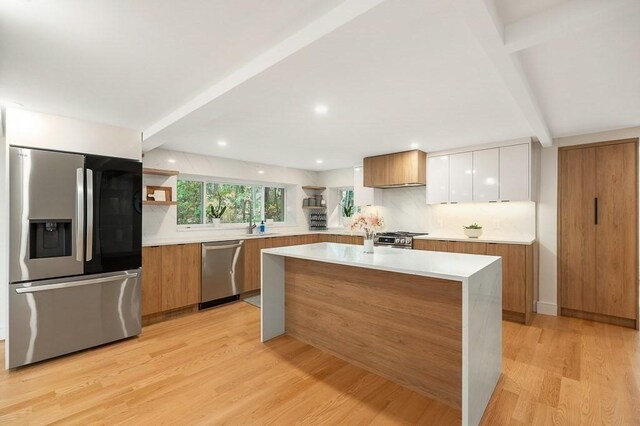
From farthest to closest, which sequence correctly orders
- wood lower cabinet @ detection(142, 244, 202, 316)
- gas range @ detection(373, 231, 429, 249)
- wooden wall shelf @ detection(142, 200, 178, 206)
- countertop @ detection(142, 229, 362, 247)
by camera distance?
gas range @ detection(373, 231, 429, 249)
wooden wall shelf @ detection(142, 200, 178, 206)
countertop @ detection(142, 229, 362, 247)
wood lower cabinet @ detection(142, 244, 202, 316)

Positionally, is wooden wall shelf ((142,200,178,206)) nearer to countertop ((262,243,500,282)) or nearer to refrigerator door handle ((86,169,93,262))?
refrigerator door handle ((86,169,93,262))

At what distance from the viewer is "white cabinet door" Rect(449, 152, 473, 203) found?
4.23m

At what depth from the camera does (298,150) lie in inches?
176

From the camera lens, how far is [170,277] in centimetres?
371

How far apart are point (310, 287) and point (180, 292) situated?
1.93 m

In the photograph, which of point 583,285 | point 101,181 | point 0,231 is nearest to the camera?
point 101,181

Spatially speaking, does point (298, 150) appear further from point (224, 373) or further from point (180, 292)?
point (224, 373)

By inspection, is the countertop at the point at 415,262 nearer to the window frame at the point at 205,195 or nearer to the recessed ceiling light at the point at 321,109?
the recessed ceiling light at the point at 321,109

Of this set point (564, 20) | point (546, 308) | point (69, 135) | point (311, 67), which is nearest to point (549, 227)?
point (546, 308)

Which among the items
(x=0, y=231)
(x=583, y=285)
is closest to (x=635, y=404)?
(x=583, y=285)

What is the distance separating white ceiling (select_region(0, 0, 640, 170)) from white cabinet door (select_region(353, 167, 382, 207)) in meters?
2.02

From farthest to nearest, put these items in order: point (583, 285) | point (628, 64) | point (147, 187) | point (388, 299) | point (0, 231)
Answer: point (147, 187), point (583, 285), point (0, 231), point (388, 299), point (628, 64)

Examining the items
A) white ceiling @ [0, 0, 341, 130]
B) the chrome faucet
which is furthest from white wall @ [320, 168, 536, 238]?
white ceiling @ [0, 0, 341, 130]

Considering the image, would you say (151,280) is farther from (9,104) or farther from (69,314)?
(9,104)
